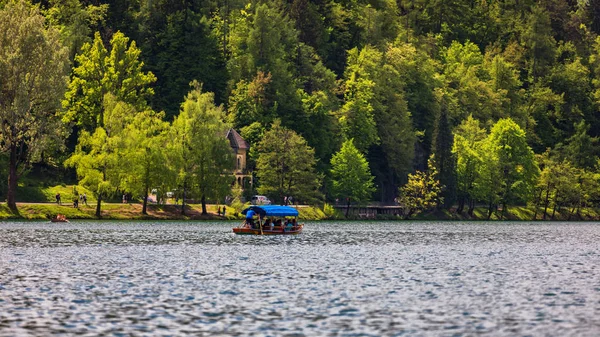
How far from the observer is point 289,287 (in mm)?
57781

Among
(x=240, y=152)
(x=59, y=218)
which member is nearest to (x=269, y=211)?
(x=59, y=218)

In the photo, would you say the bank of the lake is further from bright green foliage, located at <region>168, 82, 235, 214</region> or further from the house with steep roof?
the house with steep roof

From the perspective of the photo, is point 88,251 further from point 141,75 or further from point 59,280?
point 141,75

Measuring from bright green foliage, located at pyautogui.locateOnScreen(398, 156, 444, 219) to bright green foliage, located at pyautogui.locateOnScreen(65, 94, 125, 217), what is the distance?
6647 cm

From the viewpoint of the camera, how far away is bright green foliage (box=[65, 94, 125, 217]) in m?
140

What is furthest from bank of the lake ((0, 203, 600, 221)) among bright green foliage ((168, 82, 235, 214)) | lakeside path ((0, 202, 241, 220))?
bright green foliage ((168, 82, 235, 214))

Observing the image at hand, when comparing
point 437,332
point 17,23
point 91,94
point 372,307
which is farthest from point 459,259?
point 91,94

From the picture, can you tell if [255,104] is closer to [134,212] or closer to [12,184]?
[134,212]

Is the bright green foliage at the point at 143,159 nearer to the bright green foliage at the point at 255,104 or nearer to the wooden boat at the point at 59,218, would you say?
the wooden boat at the point at 59,218

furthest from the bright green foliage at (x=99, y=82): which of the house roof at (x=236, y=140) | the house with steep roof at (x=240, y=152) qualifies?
the house with steep roof at (x=240, y=152)

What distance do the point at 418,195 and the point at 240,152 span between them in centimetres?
3533

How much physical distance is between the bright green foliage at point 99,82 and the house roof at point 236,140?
20.0m

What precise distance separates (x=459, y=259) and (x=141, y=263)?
25.7m

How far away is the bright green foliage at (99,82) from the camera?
169000 millimetres
